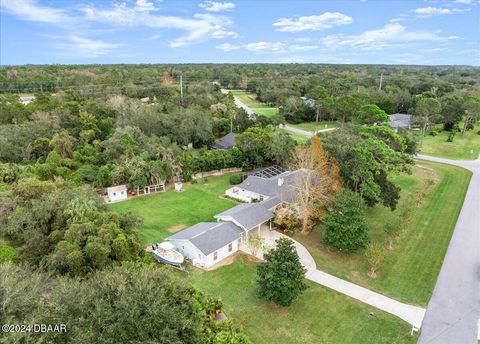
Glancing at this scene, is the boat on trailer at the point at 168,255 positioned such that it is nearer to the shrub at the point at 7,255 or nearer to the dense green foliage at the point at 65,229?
the dense green foliage at the point at 65,229

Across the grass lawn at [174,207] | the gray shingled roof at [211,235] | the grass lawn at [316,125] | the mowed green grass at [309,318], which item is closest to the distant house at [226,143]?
the grass lawn at [174,207]

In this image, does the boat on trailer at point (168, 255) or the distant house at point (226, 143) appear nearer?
the boat on trailer at point (168, 255)

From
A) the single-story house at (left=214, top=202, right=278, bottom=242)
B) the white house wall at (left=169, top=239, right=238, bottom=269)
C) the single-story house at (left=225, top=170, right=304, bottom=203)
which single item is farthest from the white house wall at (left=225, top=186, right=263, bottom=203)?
the white house wall at (left=169, top=239, right=238, bottom=269)

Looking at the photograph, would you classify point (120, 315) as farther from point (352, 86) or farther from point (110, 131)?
point (352, 86)

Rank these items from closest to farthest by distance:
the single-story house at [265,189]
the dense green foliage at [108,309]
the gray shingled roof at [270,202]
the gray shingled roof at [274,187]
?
the dense green foliage at [108,309]
the gray shingled roof at [270,202]
the gray shingled roof at [274,187]
the single-story house at [265,189]

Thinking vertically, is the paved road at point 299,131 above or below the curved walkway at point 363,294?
above

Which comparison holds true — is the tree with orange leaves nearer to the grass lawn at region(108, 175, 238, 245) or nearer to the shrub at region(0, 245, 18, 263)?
the grass lawn at region(108, 175, 238, 245)
